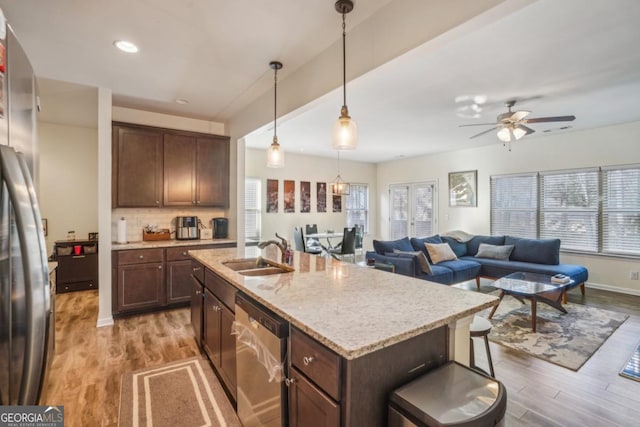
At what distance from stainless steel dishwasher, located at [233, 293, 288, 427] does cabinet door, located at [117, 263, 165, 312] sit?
2538mm

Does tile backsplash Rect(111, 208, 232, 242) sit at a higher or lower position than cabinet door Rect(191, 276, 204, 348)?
higher

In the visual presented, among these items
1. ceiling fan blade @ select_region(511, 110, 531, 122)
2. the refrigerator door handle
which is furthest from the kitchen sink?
ceiling fan blade @ select_region(511, 110, 531, 122)

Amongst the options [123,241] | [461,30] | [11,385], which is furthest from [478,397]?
[123,241]

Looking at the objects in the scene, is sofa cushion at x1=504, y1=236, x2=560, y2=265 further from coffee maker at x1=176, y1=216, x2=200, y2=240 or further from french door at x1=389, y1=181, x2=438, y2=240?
coffee maker at x1=176, y1=216, x2=200, y2=240

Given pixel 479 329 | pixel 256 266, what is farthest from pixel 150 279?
pixel 479 329

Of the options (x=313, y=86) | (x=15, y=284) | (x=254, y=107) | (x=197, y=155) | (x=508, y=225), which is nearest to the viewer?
(x=15, y=284)

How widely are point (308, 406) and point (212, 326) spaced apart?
146 centimetres

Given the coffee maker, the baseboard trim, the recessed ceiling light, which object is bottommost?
the baseboard trim

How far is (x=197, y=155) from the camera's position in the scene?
4410 mm

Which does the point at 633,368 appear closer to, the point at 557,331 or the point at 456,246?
the point at 557,331

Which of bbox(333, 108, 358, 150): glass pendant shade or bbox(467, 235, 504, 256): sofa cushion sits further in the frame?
bbox(467, 235, 504, 256): sofa cushion

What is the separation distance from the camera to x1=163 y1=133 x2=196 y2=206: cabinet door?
4199mm

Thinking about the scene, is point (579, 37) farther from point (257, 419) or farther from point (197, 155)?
point (197, 155)

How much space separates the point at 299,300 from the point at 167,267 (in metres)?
3.07
